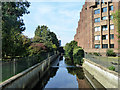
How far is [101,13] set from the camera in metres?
45.2

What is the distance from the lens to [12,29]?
→ 17781 millimetres

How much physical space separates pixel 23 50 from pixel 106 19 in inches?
1382

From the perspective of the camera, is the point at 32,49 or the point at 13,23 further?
the point at 32,49

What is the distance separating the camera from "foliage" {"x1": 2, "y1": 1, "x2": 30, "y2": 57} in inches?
621

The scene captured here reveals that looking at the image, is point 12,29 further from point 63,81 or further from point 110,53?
point 110,53

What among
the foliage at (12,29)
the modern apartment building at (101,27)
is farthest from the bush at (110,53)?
the foliage at (12,29)

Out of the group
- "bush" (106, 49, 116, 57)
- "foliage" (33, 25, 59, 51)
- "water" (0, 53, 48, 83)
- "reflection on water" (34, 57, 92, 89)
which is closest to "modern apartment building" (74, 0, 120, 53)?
"bush" (106, 49, 116, 57)

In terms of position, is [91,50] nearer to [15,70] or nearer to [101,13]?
[101,13]

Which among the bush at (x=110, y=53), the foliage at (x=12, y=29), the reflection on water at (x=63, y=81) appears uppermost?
the foliage at (x=12, y=29)

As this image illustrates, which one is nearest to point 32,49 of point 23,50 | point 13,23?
point 13,23

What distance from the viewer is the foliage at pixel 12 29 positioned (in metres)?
15.8

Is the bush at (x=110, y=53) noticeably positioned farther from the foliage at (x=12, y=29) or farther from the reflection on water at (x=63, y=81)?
the foliage at (x=12, y=29)

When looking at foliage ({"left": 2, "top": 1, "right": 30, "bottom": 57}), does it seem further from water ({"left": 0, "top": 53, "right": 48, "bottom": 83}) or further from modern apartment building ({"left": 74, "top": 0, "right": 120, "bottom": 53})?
modern apartment building ({"left": 74, "top": 0, "right": 120, "bottom": 53})

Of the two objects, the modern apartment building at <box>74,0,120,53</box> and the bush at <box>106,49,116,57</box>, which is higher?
the modern apartment building at <box>74,0,120,53</box>
